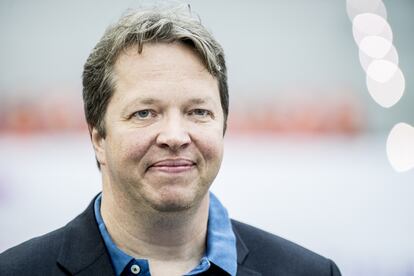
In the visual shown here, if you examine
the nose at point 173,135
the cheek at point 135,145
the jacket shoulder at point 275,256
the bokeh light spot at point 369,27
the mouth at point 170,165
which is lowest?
the jacket shoulder at point 275,256

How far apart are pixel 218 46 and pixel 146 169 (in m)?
0.52

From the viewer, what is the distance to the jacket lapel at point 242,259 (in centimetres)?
260

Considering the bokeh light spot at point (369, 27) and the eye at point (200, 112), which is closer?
the eye at point (200, 112)

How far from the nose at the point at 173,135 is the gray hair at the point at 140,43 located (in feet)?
0.80

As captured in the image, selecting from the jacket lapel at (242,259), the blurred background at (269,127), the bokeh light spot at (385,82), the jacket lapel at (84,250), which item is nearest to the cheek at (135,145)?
the jacket lapel at (84,250)

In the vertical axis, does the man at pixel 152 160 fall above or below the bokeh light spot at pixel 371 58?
below

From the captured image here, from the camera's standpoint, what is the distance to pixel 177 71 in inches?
97.4

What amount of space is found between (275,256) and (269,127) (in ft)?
3.27

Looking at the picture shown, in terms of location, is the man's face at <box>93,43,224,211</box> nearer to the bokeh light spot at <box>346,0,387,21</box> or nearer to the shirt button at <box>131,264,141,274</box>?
the shirt button at <box>131,264,141,274</box>

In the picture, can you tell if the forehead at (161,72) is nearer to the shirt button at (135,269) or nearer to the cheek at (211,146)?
the cheek at (211,146)

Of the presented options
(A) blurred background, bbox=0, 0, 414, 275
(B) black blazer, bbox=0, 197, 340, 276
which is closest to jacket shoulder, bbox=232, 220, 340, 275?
(B) black blazer, bbox=0, 197, 340, 276

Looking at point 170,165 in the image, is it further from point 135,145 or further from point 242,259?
point 242,259

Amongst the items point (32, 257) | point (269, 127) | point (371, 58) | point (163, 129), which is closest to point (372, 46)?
point (371, 58)

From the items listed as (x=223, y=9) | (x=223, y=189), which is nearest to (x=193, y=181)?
(x=223, y=189)
